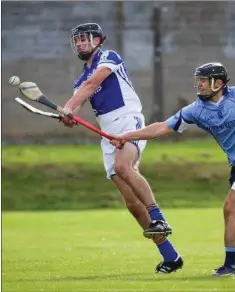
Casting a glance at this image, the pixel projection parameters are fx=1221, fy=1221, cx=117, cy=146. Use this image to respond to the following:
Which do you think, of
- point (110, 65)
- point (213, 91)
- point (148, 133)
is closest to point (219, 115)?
point (213, 91)

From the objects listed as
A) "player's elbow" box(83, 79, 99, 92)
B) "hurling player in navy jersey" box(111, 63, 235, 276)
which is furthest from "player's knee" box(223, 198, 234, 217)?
"player's elbow" box(83, 79, 99, 92)

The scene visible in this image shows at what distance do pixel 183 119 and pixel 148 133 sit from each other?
426 mm

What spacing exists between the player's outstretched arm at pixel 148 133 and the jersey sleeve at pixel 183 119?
0.24ft

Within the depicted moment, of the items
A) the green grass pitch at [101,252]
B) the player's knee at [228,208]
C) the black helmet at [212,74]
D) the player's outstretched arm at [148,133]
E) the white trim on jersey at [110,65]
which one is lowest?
the green grass pitch at [101,252]

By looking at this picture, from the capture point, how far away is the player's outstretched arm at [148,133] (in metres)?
12.2

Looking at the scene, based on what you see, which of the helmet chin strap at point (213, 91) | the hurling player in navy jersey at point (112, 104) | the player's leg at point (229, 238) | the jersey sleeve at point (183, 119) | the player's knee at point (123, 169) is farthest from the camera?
the hurling player in navy jersey at point (112, 104)

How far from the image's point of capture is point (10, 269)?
1274 centimetres

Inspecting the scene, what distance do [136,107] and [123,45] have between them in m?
16.2

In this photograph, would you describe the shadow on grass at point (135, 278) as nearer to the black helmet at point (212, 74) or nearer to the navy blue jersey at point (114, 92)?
the black helmet at point (212, 74)

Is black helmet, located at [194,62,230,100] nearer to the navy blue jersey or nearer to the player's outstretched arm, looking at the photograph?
the player's outstretched arm

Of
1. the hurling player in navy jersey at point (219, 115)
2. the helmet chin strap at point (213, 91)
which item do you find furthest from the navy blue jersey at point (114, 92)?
the helmet chin strap at point (213, 91)

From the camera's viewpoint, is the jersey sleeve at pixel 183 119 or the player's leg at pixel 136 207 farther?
the player's leg at pixel 136 207

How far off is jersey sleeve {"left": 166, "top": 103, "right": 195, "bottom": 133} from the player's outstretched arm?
73mm

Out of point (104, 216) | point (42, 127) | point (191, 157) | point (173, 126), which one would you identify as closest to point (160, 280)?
point (173, 126)
